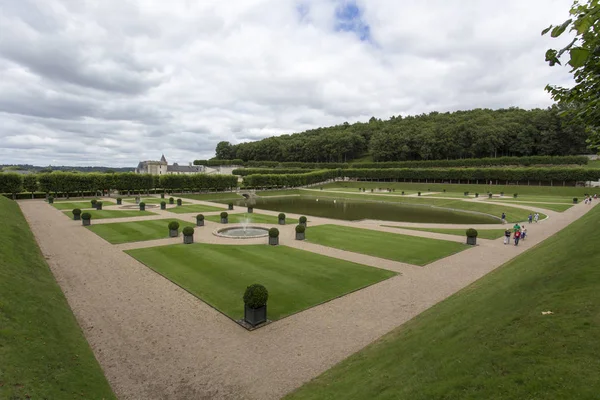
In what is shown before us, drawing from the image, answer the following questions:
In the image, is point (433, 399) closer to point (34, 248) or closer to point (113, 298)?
point (113, 298)

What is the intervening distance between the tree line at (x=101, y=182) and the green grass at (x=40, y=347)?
53491 millimetres

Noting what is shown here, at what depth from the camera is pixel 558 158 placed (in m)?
93.6

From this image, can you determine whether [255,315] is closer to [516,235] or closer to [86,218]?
[516,235]

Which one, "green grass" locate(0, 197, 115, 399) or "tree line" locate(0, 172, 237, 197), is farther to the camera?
"tree line" locate(0, 172, 237, 197)

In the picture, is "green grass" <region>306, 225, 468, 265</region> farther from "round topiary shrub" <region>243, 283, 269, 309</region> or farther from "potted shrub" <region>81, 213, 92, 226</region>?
"potted shrub" <region>81, 213, 92, 226</region>

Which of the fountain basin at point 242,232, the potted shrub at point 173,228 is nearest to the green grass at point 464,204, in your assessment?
the fountain basin at point 242,232

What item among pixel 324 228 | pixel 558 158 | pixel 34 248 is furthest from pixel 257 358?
pixel 558 158

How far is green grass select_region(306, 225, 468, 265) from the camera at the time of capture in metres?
24.1

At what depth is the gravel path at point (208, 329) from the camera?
33.2ft

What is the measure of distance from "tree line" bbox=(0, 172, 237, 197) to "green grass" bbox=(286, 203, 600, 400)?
6765 cm

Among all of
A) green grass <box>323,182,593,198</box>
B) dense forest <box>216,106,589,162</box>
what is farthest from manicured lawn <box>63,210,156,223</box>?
dense forest <box>216,106,589,162</box>

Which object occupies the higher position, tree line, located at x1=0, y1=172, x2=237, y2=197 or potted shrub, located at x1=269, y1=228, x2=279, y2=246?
tree line, located at x1=0, y1=172, x2=237, y2=197

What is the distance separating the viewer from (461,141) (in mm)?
121500

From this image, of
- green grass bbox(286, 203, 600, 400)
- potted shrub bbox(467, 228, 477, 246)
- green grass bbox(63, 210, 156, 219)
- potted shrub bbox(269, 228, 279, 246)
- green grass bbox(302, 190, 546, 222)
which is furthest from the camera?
green grass bbox(302, 190, 546, 222)
